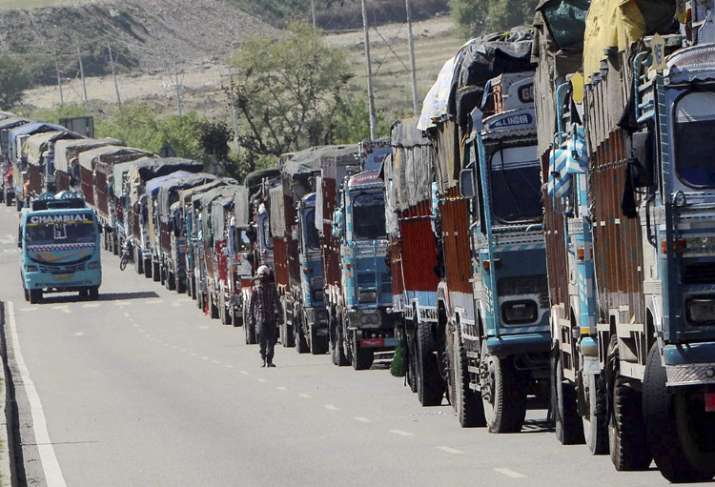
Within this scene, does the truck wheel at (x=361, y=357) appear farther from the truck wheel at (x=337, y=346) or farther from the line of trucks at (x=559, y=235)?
the truck wheel at (x=337, y=346)

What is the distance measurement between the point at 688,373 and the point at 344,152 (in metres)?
25.4

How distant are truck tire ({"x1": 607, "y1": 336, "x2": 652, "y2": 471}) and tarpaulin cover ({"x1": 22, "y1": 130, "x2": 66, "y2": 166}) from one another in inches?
3473

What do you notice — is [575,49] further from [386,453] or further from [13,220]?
[13,220]

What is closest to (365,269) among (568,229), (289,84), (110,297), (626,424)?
(568,229)

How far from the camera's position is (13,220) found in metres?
110

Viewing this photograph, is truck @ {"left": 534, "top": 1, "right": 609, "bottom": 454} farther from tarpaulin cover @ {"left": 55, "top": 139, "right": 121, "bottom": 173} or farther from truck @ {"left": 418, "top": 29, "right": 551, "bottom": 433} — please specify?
tarpaulin cover @ {"left": 55, "top": 139, "right": 121, "bottom": 173}

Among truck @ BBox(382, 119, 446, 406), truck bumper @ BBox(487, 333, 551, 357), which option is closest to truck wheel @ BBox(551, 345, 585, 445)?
truck bumper @ BBox(487, 333, 551, 357)

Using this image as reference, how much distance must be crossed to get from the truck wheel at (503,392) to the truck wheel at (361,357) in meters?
13.5

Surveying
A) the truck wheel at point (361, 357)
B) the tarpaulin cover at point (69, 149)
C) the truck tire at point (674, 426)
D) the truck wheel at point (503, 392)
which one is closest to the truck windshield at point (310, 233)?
the truck wheel at point (361, 357)

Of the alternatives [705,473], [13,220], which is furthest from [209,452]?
[13,220]

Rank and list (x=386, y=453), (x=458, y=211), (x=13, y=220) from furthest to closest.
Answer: (x=13, y=220), (x=458, y=211), (x=386, y=453)

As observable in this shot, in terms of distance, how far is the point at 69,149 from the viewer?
96812 mm

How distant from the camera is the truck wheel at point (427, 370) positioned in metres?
24.8

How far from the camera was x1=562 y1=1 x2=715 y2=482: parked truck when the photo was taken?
13258 millimetres
